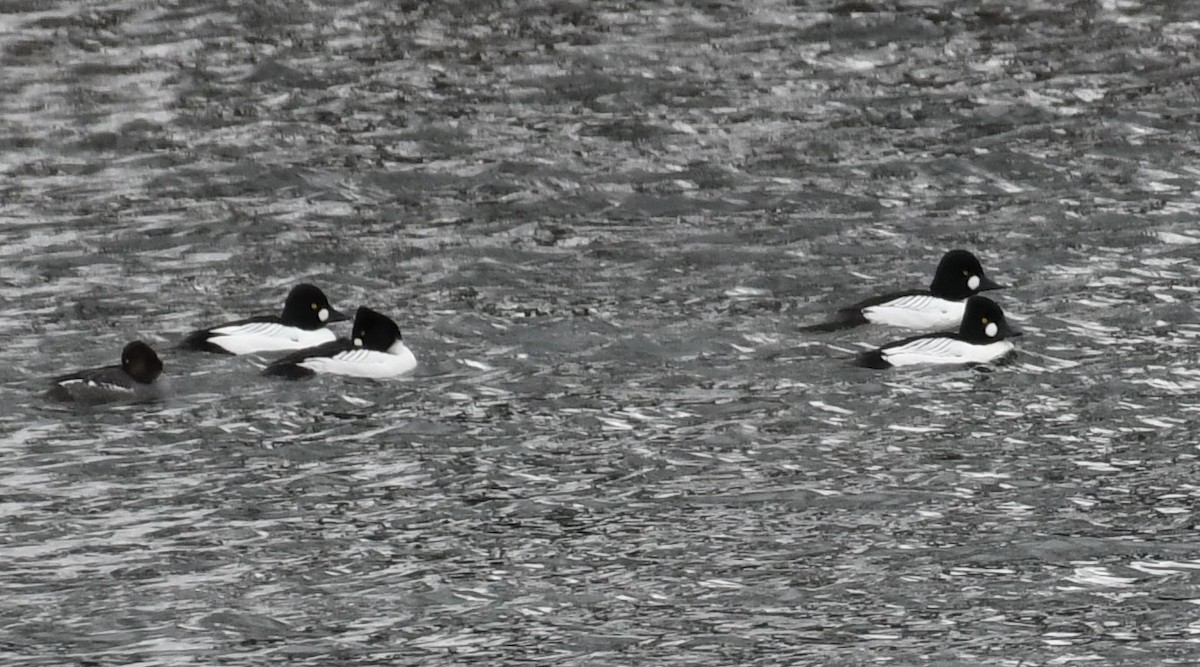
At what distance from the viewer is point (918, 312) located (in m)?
19.7

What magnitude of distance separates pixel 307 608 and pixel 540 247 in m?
9.30

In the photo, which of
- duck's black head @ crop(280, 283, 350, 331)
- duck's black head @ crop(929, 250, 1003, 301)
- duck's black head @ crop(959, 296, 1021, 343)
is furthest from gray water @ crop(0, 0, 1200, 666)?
duck's black head @ crop(280, 283, 350, 331)

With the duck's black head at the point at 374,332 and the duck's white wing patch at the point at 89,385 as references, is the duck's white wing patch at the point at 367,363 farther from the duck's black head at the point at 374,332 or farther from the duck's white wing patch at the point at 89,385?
the duck's white wing patch at the point at 89,385

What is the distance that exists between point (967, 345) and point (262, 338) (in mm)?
5349

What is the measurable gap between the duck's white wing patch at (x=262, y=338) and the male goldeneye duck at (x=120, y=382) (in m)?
1.15

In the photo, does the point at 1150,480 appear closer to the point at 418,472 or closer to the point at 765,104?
the point at 418,472

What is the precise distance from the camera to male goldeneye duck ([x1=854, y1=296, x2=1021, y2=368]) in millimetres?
18375

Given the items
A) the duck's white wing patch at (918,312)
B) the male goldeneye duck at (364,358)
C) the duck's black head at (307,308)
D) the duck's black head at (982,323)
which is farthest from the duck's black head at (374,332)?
the duck's black head at (982,323)

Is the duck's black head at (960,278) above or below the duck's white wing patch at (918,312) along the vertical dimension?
above

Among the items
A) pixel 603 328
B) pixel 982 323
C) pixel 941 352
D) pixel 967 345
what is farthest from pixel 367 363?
pixel 982 323

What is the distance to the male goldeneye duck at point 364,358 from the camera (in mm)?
18203

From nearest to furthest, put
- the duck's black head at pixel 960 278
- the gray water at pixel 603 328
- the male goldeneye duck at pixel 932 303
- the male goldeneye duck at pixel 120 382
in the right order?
the gray water at pixel 603 328 < the male goldeneye duck at pixel 120 382 < the male goldeneye duck at pixel 932 303 < the duck's black head at pixel 960 278

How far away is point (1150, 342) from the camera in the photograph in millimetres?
18406

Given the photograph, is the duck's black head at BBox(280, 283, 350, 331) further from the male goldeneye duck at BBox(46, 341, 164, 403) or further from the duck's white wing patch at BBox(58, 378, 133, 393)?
the duck's white wing patch at BBox(58, 378, 133, 393)
